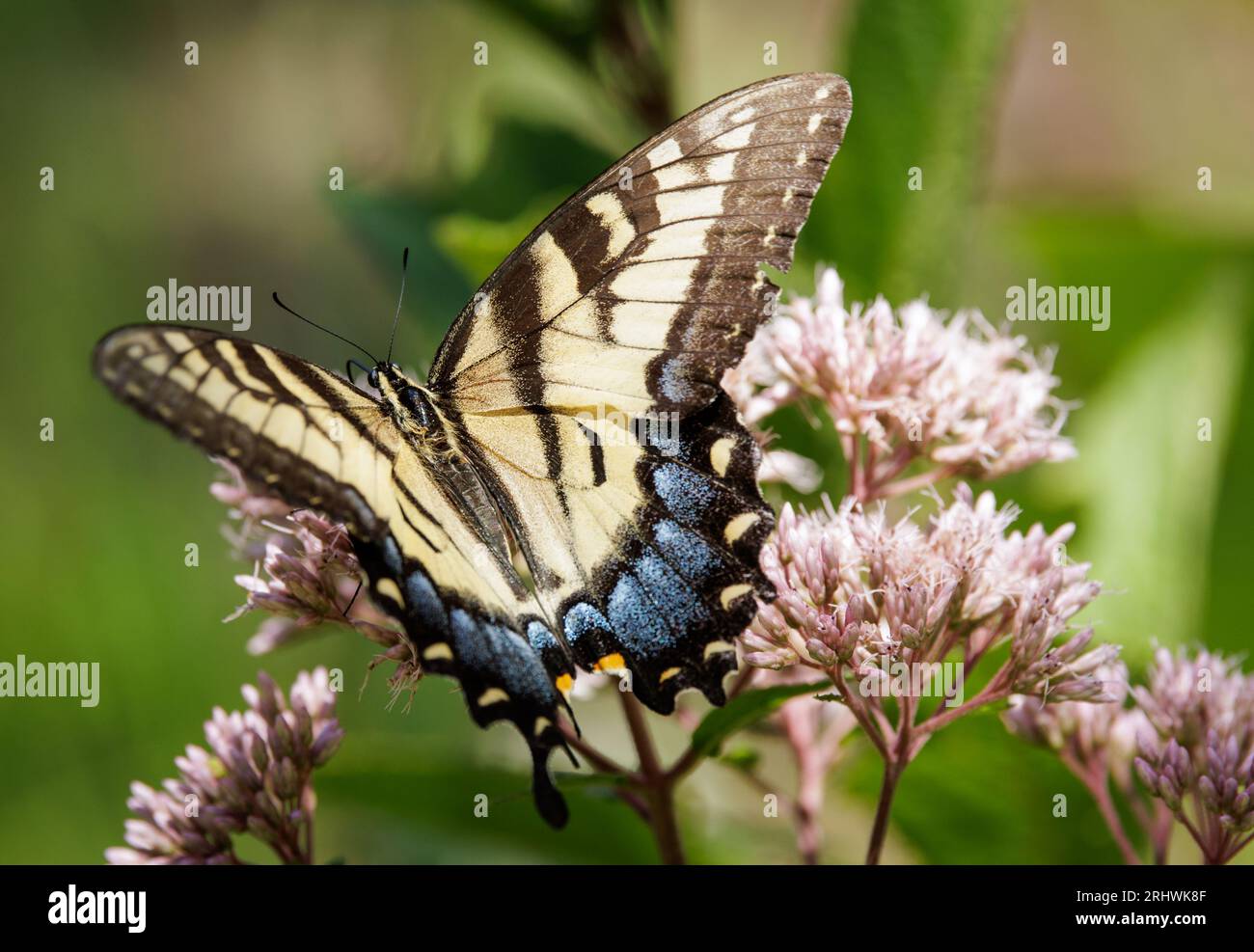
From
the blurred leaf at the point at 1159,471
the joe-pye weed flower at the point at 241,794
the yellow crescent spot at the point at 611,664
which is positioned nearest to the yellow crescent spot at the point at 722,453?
the yellow crescent spot at the point at 611,664

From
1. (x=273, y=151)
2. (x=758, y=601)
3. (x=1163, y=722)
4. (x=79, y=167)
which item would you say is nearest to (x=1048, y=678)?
(x=1163, y=722)

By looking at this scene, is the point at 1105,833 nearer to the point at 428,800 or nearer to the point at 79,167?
the point at 428,800

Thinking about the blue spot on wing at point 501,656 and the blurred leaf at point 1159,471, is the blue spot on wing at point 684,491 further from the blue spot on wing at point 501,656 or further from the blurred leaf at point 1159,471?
the blurred leaf at point 1159,471

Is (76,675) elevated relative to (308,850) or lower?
elevated

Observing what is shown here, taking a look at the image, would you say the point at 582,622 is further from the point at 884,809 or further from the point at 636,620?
the point at 884,809

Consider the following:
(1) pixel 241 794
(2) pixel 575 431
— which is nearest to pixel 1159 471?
(2) pixel 575 431

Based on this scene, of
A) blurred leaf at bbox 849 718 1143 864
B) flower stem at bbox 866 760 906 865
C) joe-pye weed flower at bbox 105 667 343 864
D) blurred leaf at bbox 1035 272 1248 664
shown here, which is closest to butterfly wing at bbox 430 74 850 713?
flower stem at bbox 866 760 906 865

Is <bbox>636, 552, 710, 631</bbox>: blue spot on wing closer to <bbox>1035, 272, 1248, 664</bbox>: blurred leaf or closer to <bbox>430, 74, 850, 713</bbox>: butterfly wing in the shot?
<bbox>430, 74, 850, 713</bbox>: butterfly wing
